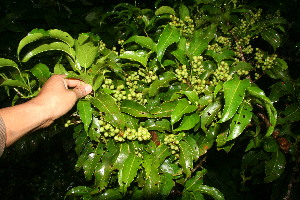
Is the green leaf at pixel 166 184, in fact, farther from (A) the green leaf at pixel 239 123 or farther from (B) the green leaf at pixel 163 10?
(B) the green leaf at pixel 163 10

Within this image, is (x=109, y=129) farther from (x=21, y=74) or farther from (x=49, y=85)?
(x=21, y=74)

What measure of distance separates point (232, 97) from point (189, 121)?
37 centimetres

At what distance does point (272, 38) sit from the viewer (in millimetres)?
1962

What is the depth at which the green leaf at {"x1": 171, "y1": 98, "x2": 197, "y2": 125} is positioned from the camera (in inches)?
51.0

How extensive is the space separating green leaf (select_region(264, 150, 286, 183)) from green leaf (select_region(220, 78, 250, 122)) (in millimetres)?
1057

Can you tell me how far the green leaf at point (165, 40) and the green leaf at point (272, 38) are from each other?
1.12 meters

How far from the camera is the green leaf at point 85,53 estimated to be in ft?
4.39

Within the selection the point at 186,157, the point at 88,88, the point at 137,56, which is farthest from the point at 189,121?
the point at 88,88

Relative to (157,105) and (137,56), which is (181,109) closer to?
(157,105)

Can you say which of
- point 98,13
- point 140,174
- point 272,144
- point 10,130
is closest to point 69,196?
point 140,174

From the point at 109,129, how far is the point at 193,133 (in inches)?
26.5

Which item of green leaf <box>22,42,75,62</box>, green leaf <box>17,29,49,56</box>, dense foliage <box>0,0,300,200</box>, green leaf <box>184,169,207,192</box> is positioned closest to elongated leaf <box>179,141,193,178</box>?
dense foliage <box>0,0,300,200</box>

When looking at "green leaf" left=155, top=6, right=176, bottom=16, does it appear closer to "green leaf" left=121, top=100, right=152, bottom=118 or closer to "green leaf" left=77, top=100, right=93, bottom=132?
"green leaf" left=121, top=100, right=152, bottom=118

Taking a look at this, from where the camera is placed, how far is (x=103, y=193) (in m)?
1.61
